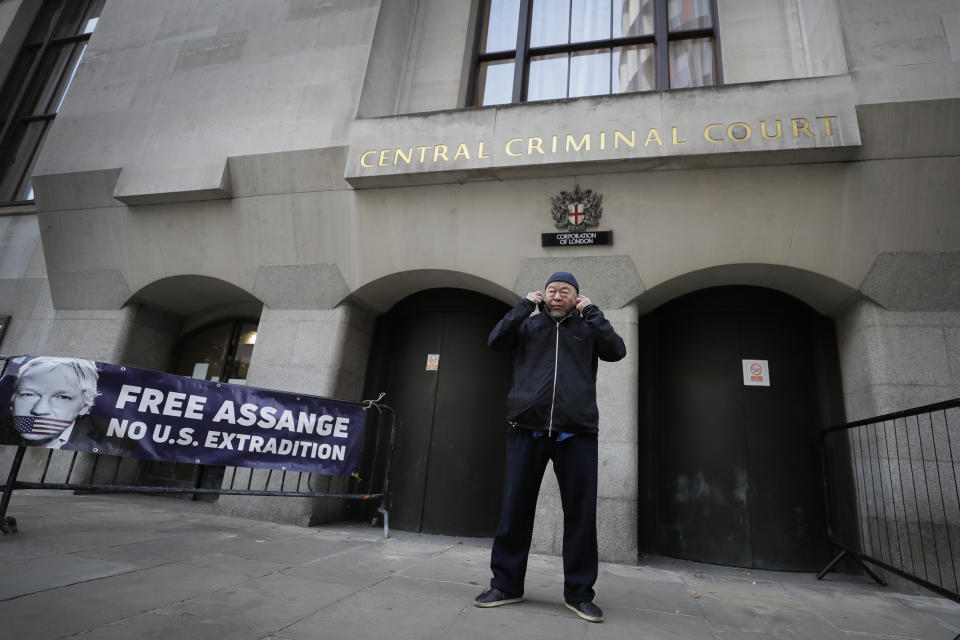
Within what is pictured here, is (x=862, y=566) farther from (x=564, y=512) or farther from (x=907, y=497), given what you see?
(x=564, y=512)

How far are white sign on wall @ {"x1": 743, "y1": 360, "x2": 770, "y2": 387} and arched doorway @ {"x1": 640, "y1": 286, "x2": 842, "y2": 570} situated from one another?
1.6 inches

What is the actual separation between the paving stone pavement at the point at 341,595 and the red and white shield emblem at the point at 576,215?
13.3ft

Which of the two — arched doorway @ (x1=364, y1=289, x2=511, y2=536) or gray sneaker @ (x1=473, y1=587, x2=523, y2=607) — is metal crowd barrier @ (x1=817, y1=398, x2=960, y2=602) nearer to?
gray sneaker @ (x1=473, y1=587, x2=523, y2=607)

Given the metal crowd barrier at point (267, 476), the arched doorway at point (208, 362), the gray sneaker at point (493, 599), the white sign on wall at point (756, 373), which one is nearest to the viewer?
the gray sneaker at point (493, 599)

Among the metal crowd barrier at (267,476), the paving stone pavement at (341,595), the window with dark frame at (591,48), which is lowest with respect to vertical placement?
the paving stone pavement at (341,595)

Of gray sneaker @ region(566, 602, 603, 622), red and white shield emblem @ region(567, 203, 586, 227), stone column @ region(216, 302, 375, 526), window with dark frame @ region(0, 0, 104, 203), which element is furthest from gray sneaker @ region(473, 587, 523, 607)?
window with dark frame @ region(0, 0, 104, 203)

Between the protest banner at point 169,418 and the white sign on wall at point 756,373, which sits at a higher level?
the white sign on wall at point 756,373

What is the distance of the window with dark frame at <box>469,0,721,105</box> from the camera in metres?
7.57

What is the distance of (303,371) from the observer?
6863mm

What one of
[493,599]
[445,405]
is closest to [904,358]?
[493,599]

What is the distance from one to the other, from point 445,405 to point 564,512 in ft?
13.8

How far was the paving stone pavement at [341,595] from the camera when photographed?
8.18 ft

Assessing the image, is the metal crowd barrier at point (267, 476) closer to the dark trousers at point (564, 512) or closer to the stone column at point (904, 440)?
the dark trousers at point (564, 512)

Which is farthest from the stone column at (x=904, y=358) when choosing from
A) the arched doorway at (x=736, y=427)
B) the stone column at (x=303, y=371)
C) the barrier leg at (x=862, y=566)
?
the stone column at (x=303, y=371)
